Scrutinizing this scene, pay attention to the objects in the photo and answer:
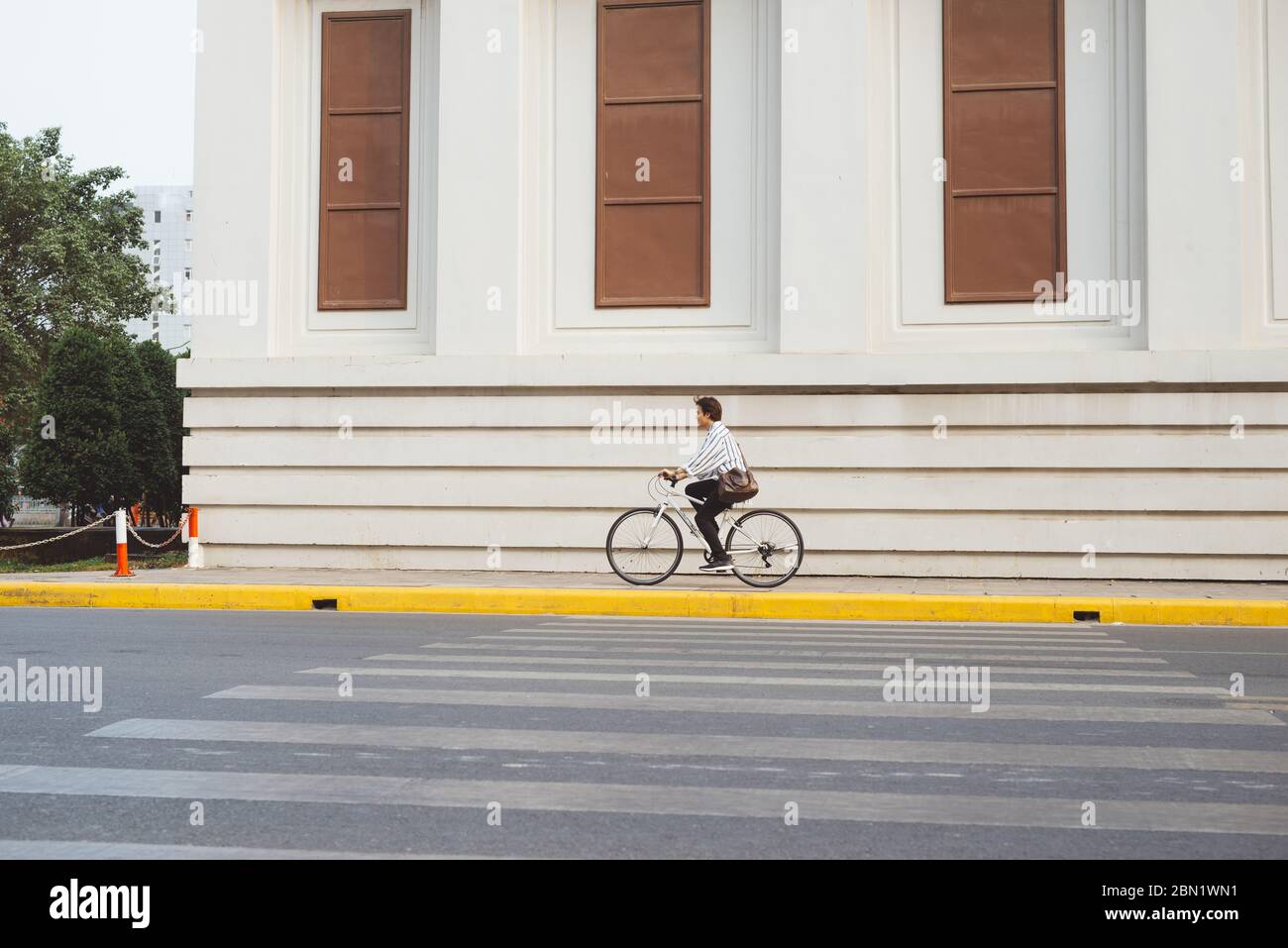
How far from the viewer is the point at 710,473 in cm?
1324

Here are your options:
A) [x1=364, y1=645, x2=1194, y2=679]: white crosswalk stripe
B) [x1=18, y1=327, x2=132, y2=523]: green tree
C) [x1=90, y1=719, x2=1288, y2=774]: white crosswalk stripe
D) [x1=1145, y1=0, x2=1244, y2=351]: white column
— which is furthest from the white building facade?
[x1=18, y1=327, x2=132, y2=523]: green tree

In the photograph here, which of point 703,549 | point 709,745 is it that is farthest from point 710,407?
point 709,745

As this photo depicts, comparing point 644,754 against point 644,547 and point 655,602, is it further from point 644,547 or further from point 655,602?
point 644,547

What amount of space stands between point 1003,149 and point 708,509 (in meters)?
6.61

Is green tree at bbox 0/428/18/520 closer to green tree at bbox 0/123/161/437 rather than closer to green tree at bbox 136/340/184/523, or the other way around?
green tree at bbox 0/123/161/437

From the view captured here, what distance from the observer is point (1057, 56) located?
1625 centimetres

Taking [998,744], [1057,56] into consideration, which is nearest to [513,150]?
[1057,56]

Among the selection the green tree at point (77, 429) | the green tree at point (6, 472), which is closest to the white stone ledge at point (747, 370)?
the green tree at point (77, 429)

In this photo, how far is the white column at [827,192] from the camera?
1609 cm

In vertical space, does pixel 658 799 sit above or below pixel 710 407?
below

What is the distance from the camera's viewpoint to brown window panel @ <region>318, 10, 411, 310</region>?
17594mm

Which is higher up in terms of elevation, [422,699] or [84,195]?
[84,195]
